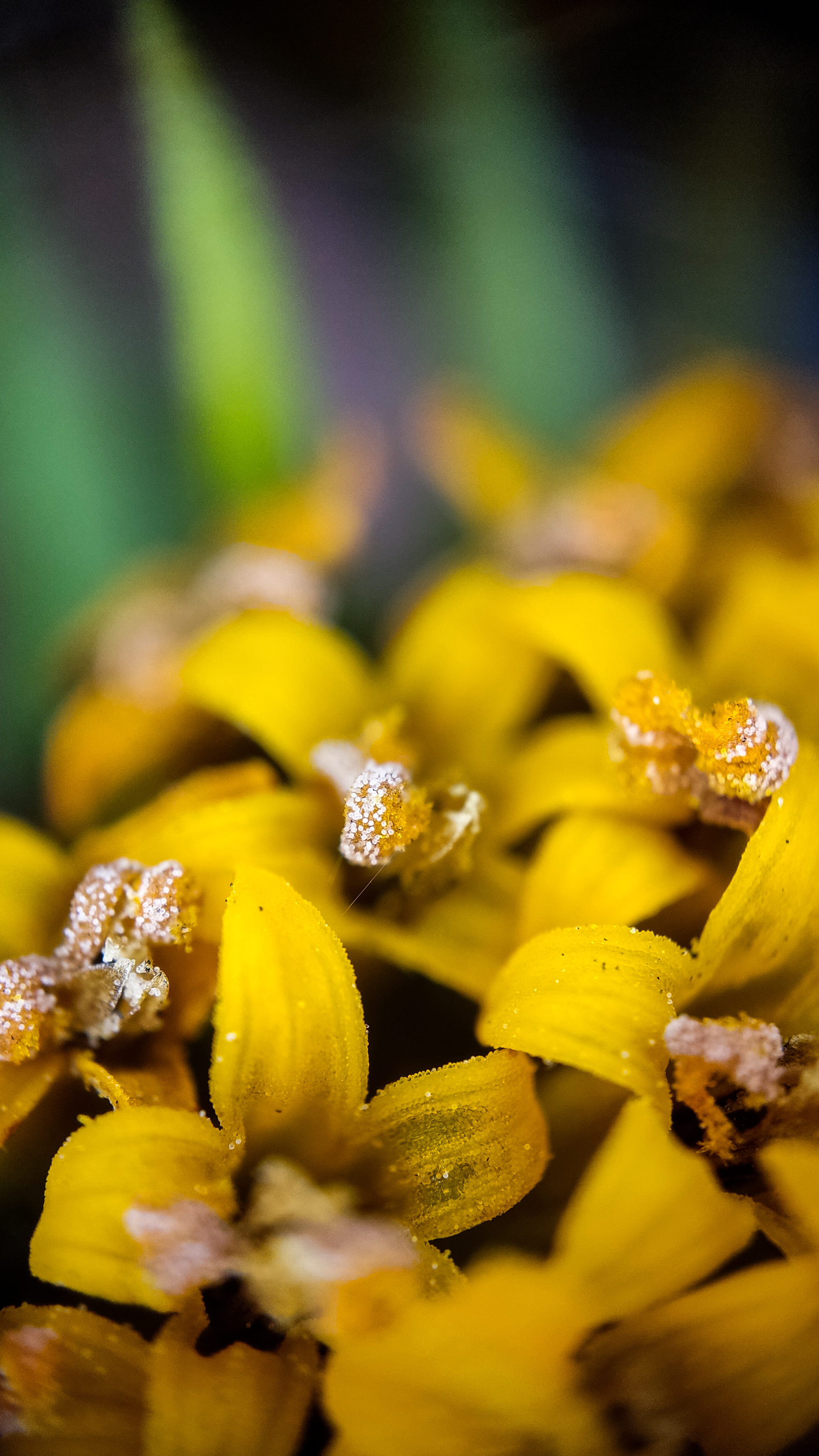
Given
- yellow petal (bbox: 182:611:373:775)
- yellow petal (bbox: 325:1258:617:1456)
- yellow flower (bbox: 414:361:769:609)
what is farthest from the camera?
yellow flower (bbox: 414:361:769:609)

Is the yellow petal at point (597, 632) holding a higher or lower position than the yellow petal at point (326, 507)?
higher

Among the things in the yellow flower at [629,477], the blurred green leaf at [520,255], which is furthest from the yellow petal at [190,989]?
the blurred green leaf at [520,255]

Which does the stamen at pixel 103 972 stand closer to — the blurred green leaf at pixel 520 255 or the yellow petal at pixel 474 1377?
the yellow petal at pixel 474 1377

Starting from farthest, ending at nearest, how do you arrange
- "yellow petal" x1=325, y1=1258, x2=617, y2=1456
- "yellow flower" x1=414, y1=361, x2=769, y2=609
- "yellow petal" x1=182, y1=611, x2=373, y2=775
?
1. "yellow flower" x1=414, y1=361, x2=769, y2=609
2. "yellow petal" x1=182, y1=611, x2=373, y2=775
3. "yellow petal" x1=325, y1=1258, x2=617, y2=1456

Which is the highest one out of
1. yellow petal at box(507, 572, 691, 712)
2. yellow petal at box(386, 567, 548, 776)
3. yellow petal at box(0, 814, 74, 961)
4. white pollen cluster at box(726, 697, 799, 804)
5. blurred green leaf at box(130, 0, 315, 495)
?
blurred green leaf at box(130, 0, 315, 495)

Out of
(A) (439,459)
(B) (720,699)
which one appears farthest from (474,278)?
(B) (720,699)


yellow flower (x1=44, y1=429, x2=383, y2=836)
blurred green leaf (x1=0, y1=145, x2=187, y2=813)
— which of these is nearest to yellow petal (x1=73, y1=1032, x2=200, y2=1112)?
yellow flower (x1=44, y1=429, x2=383, y2=836)

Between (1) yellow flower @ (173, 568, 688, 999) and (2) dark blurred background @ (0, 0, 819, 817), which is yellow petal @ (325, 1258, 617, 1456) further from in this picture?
(2) dark blurred background @ (0, 0, 819, 817)
